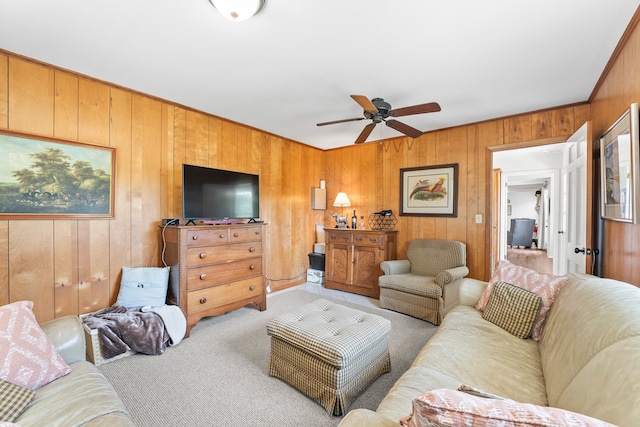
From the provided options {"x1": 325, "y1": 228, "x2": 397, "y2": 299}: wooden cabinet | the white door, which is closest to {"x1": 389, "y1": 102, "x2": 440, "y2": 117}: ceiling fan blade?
the white door

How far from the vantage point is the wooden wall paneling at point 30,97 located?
2.17 metres

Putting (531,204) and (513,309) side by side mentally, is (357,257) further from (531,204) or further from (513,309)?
(531,204)

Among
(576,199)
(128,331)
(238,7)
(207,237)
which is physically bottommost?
(128,331)

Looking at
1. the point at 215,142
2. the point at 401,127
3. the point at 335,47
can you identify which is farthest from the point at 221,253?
the point at 401,127

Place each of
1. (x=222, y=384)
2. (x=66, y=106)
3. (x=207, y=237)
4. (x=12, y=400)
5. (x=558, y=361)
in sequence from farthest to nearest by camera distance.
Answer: (x=207, y=237) → (x=66, y=106) → (x=222, y=384) → (x=558, y=361) → (x=12, y=400)

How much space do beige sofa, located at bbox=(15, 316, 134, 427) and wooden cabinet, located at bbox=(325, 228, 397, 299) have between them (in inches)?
127

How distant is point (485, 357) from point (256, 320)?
90.8 inches

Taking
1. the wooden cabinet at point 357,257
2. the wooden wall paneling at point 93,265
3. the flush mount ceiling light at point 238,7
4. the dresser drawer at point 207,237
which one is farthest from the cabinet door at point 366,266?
the flush mount ceiling light at point 238,7

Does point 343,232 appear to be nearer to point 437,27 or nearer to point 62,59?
point 437,27

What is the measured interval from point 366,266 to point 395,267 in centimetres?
54

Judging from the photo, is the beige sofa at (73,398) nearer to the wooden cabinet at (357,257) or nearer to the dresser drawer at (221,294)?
the dresser drawer at (221,294)

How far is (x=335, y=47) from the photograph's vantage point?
6.63ft

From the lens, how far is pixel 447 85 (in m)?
2.59

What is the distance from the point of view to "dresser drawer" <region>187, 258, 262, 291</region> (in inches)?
107
